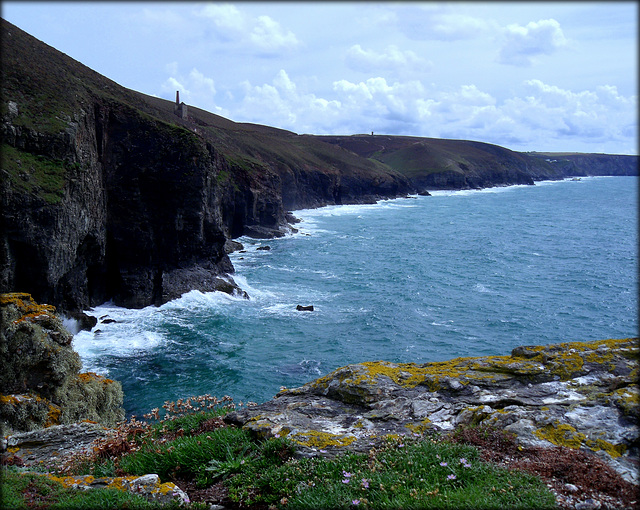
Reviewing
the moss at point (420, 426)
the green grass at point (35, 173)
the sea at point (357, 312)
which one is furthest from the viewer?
the sea at point (357, 312)

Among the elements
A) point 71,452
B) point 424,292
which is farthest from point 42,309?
point 424,292

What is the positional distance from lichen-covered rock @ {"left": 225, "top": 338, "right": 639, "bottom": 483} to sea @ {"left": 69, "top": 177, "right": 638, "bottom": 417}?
15184 millimetres

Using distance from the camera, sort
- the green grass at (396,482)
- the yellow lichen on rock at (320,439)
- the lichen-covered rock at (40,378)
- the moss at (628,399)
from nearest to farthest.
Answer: the green grass at (396,482) < the moss at (628,399) < the yellow lichen on rock at (320,439) < the lichen-covered rock at (40,378)

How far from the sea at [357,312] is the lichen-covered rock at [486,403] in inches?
598

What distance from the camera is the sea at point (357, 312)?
27.0 metres

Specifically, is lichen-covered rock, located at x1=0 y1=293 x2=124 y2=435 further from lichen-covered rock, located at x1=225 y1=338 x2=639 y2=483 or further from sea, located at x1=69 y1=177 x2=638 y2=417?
lichen-covered rock, located at x1=225 y1=338 x2=639 y2=483

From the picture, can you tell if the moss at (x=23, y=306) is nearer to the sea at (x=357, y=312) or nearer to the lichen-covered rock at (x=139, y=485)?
the sea at (x=357, y=312)

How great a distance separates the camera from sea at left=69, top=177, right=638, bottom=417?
2703 centimetres

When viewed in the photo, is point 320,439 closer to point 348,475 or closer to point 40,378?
point 348,475

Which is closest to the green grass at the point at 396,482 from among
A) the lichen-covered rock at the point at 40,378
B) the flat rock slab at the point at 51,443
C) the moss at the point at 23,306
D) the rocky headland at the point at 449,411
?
the rocky headland at the point at 449,411

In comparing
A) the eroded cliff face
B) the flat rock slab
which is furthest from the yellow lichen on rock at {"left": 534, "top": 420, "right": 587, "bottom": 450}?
the eroded cliff face

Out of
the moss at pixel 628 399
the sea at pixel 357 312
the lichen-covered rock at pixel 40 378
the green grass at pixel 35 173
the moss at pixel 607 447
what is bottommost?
the sea at pixel 357 312

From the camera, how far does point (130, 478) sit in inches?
267

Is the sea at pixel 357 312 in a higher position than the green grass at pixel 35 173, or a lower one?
lower
